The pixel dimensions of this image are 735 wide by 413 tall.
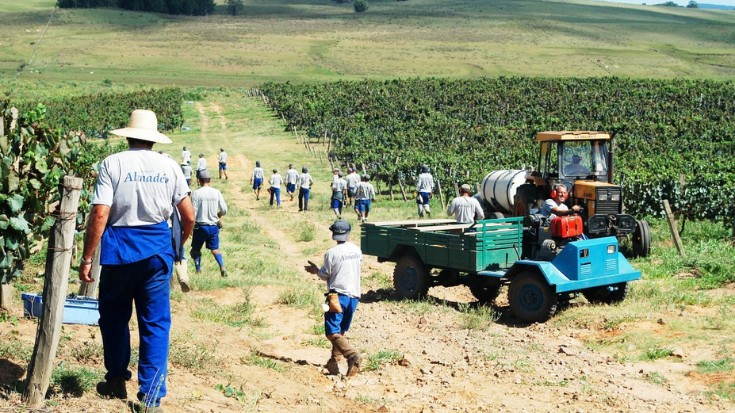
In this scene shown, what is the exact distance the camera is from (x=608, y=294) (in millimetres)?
11961

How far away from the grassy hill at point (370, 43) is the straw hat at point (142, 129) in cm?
7673

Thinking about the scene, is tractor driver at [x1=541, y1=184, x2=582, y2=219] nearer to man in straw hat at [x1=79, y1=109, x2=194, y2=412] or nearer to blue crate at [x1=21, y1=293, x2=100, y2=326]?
blue crate at [x1=21, y1=293, x2=100, y2=326]

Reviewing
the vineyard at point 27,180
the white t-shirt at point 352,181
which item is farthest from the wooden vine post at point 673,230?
the vineyard at point 27,180

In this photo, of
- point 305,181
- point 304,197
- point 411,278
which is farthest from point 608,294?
point 304,197

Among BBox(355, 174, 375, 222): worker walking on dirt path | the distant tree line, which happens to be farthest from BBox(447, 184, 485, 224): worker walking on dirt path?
the distant tree line

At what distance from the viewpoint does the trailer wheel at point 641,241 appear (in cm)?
1575

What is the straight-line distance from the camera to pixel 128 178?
17.6 ft

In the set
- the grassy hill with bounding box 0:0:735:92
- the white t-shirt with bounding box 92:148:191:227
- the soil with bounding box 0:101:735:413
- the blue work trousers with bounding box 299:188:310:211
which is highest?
the grassy hill with bounding box 0:0:735:92

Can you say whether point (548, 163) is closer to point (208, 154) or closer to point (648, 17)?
point (208, 154)

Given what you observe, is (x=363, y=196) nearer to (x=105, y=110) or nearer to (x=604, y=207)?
(x=604, y=207)

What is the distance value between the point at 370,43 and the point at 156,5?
1848 inches

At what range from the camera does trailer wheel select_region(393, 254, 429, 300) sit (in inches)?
494

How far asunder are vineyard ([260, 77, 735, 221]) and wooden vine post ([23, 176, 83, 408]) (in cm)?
1652

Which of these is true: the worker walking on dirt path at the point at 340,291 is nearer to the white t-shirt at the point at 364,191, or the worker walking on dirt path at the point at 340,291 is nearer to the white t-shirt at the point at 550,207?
the white t-shirt at the point at 550,207
